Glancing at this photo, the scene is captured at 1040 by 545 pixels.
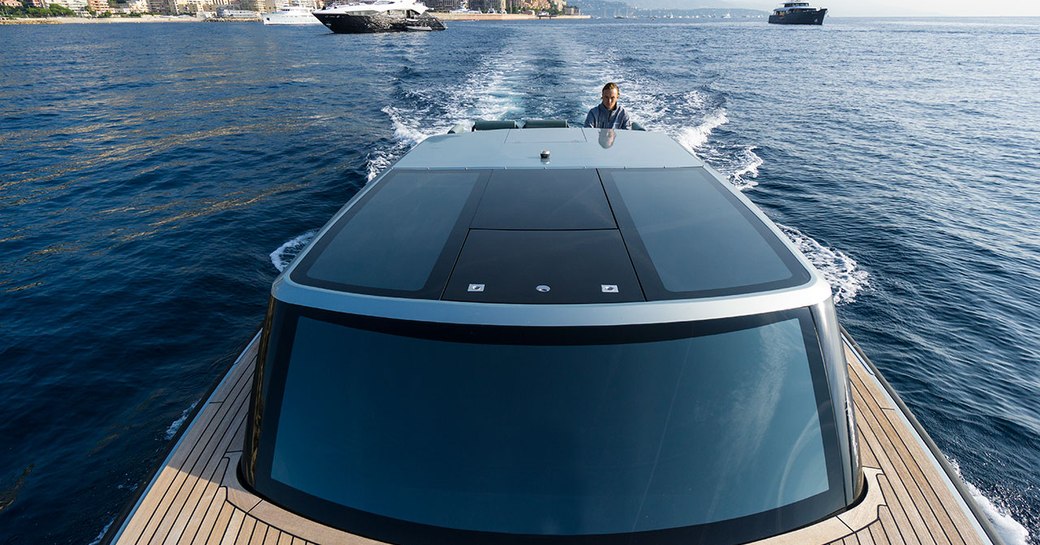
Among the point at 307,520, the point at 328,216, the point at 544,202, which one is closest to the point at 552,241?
the point at 544,202

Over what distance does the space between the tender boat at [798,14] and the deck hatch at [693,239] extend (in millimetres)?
130646

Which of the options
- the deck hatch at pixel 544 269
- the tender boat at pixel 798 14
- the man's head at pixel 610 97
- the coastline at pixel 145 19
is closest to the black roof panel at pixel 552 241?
the deck hatch at pixel 544 269

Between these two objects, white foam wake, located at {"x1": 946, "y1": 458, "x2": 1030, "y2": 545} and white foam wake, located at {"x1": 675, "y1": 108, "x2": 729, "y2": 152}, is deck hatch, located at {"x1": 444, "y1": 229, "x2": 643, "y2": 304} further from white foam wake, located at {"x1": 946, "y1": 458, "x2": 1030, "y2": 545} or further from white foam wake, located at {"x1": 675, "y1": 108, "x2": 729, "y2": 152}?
white foam wake, located at {"x1": 675, "y1": 108, "x2": 729, "y2": 152}

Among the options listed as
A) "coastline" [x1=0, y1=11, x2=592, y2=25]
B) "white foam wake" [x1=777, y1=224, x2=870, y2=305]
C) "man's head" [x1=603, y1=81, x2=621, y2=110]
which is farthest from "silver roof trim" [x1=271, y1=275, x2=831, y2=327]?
"coastline" [x1=0, y1=11, x2=592, y2=25]

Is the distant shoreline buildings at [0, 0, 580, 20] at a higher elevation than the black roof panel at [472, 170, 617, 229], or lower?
higher

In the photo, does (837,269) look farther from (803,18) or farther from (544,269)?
(803,18)

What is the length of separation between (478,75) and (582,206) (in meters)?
31.2

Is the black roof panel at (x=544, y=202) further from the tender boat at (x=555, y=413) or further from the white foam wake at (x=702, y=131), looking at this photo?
the white foam wake at (x=702, y=131)

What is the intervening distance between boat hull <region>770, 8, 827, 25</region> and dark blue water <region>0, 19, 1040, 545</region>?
89.1 metres

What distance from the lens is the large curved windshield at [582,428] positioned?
89.7 inches

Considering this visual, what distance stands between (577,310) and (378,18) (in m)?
96.0

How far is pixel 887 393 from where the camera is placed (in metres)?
3.89

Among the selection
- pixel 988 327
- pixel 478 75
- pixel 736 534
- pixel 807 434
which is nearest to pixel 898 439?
pixel 807 434

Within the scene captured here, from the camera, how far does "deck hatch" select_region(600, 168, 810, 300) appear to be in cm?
261
